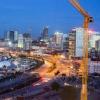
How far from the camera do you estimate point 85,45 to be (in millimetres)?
8500

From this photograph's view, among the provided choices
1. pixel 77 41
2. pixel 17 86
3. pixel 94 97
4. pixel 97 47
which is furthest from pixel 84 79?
pixel 97 47

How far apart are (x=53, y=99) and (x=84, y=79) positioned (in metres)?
3.47

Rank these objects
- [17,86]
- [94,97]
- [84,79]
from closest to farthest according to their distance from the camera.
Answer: [84,79]
[94,97]
[17,86]

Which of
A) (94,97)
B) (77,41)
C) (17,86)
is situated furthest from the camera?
(77,41)

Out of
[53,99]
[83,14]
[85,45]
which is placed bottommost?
[53,99]

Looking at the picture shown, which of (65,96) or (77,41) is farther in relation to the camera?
(77,41)

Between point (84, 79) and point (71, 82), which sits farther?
point (71, 82)

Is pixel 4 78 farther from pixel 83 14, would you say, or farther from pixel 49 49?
pixel 49 49

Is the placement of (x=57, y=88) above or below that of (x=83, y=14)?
below

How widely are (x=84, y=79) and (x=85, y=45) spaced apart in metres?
0.67

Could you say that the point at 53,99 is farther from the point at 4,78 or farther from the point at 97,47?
the point at 97,47

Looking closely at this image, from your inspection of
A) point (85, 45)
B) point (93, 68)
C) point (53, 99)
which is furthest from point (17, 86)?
point (85, 45)

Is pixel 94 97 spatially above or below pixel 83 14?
below

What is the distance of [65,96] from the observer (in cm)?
1163
